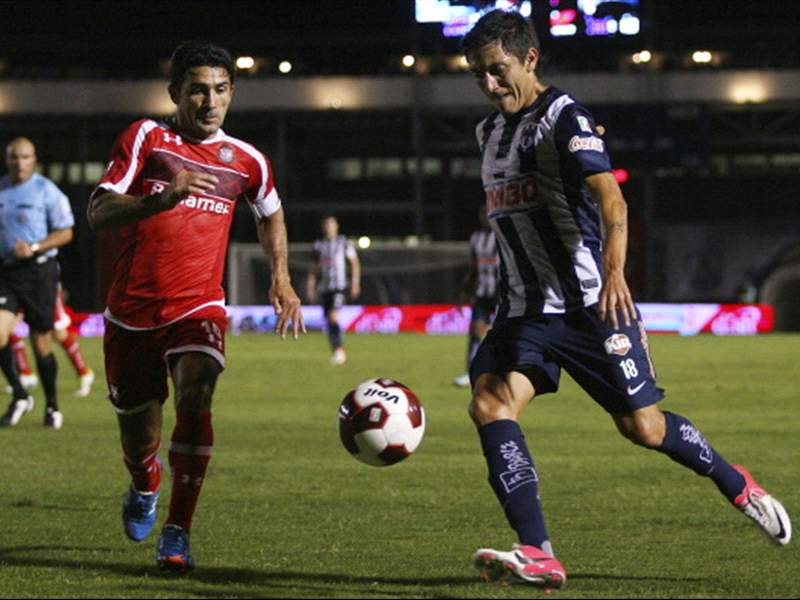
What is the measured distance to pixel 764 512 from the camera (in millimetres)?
6324

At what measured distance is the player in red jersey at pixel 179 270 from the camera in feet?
20.8

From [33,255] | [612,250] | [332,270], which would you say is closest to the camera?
[612,250]

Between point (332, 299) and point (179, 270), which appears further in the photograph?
point (332, 299)

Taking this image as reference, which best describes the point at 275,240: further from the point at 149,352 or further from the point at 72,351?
the point at 72,351

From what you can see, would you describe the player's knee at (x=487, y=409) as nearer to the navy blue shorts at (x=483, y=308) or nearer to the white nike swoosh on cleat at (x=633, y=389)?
the white nike swoosh on cleat at (x=633, y=389)

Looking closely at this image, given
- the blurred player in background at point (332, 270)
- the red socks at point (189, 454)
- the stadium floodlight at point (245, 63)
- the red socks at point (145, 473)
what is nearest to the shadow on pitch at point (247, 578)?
the red socks at point (189, 454)

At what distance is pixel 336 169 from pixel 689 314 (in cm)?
2030

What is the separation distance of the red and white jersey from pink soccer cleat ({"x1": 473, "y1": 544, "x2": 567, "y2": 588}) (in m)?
1.80

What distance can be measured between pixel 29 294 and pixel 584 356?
25.5 ft

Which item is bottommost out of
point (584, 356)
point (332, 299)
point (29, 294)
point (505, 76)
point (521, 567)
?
point (332, 299)

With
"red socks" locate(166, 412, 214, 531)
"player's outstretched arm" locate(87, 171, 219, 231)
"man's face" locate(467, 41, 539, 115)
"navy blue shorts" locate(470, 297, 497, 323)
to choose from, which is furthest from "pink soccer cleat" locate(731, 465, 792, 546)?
"navy blue shorts" locate(470, 297, 497, 323)

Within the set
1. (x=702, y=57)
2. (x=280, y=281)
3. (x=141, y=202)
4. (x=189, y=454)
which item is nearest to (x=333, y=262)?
(x=280, y=281)

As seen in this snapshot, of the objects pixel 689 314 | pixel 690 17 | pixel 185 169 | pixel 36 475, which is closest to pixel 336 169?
pixel 690 17

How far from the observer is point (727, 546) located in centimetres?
711
